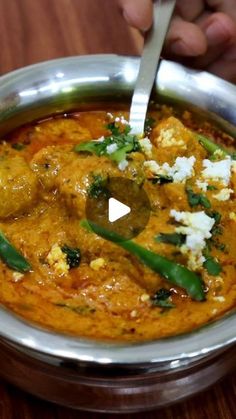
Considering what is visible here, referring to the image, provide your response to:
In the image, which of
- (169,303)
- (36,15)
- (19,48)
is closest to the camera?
(169,303)

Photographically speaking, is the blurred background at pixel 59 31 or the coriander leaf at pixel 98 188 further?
the blurred background at pixel 59 31

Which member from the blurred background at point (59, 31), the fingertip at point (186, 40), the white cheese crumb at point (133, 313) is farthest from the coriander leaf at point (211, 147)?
the blurred background at point (59, 31)

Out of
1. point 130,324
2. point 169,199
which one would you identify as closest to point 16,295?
point 130,324

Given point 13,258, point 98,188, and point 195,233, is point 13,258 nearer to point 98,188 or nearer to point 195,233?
point 98,188

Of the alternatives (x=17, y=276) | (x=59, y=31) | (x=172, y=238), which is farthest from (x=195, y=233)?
(x=59, y=31)

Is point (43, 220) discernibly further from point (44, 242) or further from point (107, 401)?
point (107, 401)

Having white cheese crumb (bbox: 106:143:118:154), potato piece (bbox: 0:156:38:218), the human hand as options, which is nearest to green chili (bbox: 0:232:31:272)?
potato piece (bbox: 0:156:38:218)

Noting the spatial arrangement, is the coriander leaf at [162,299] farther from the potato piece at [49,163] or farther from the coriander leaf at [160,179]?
the potato piece at [49,163]
